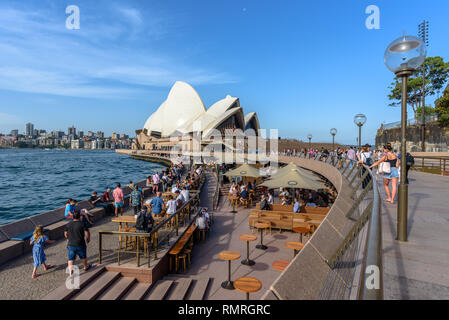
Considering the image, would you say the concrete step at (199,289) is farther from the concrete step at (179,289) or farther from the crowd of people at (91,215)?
the crowd of people at (91,215)

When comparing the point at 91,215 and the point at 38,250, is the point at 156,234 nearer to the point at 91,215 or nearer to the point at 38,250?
the point at 38,250

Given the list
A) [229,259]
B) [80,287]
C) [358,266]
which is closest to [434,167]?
[229,259]

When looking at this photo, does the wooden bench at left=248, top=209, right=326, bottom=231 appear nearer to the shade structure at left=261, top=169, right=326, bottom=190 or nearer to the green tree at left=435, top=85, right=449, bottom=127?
the shade structure at left=261, top=169, right=326, bottom=190

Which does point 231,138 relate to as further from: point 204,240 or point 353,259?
point 353,259

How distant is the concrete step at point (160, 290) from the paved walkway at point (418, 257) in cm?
471

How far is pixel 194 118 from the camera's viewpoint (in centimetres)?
7188

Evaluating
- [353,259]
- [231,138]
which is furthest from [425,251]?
[231,138]

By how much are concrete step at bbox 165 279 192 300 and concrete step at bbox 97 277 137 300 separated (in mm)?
923

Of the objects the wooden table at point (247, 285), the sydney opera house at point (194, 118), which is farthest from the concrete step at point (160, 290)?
the sydney opera house at point (194, 118)

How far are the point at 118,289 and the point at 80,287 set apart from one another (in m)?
0.76

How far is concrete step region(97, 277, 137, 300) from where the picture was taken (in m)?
5.29

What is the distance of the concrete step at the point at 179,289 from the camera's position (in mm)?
5683
